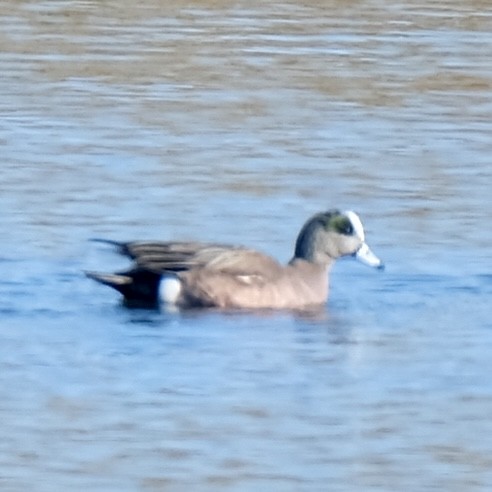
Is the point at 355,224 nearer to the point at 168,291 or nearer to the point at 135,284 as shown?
the point at 168,291

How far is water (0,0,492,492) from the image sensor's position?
8.85 meters

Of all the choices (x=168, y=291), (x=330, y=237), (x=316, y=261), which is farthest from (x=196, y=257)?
(x=330, y=237)

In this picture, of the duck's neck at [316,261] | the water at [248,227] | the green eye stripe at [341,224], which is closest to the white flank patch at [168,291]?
the water at [248,227]

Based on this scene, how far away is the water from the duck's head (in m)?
0.26

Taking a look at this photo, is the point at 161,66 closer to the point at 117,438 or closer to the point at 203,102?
the point at 203,102

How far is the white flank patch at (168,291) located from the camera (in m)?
11.6

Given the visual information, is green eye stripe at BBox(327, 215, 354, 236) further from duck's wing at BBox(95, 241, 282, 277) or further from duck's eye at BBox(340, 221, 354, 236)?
duck's wing at BBox(95, 241, 282, 277)

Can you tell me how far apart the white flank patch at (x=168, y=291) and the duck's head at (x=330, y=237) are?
831 mm

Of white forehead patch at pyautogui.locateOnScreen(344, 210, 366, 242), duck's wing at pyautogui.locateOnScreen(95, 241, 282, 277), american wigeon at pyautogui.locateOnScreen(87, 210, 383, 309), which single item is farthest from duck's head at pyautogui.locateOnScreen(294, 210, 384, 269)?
duck's wing at pyautogui.locateOnScreen(95, 241, 282, 277)

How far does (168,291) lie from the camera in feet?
38.1

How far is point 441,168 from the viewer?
1492 cm

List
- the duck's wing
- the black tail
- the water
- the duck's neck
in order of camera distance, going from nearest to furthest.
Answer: the water, the black tail, the duck's wing, the duck's neck

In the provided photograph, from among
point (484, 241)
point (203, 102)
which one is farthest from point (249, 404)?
point (203, 102)

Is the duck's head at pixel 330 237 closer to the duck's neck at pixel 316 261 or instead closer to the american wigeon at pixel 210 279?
the duck's neck at pixel 316 261
